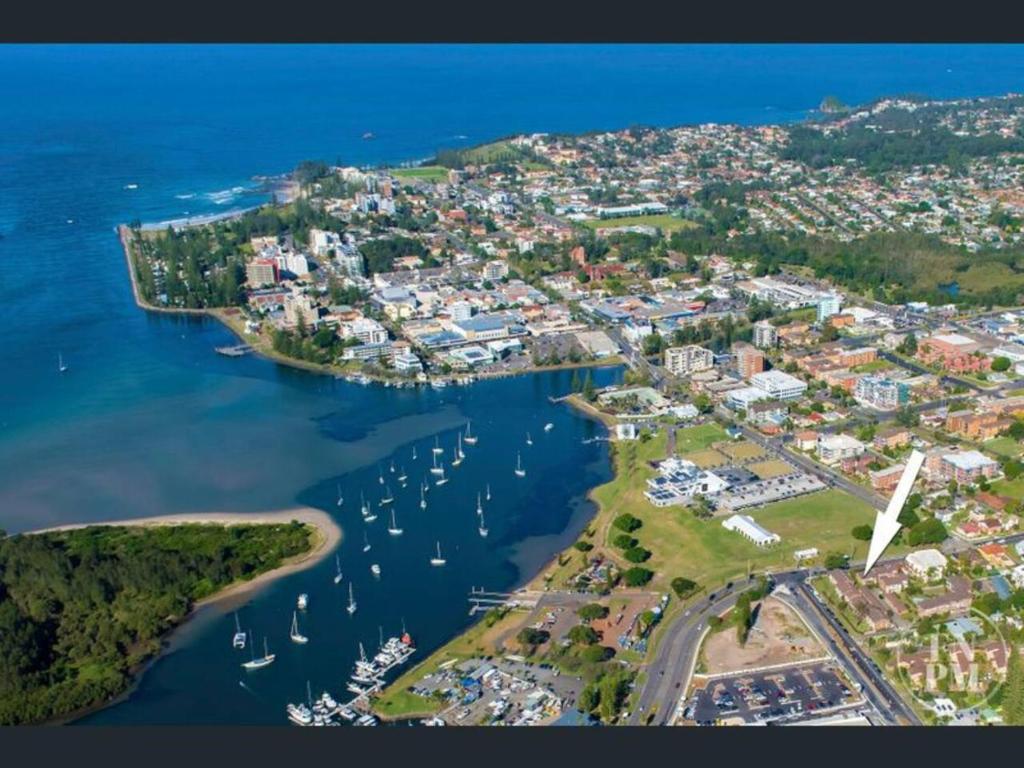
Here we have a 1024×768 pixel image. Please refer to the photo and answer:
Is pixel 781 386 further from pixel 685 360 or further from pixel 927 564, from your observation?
pixel 927 564

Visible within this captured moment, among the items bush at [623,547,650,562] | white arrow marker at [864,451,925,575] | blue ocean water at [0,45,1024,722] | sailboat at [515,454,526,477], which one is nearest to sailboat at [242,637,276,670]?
blue ocean water at [0,45,1024,722]

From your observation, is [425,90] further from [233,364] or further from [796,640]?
[796,640]

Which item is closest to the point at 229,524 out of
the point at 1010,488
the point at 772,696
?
the point at 772,696

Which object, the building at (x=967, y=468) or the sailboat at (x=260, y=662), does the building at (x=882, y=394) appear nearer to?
the building at (x=967, y=468)

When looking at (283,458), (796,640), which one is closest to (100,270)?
(283,458)

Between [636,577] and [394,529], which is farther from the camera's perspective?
[394,529]

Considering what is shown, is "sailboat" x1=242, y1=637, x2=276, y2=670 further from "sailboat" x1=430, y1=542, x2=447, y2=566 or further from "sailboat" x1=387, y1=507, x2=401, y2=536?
"sailboat" x1=387, y1=507, x2=401, y2=536
